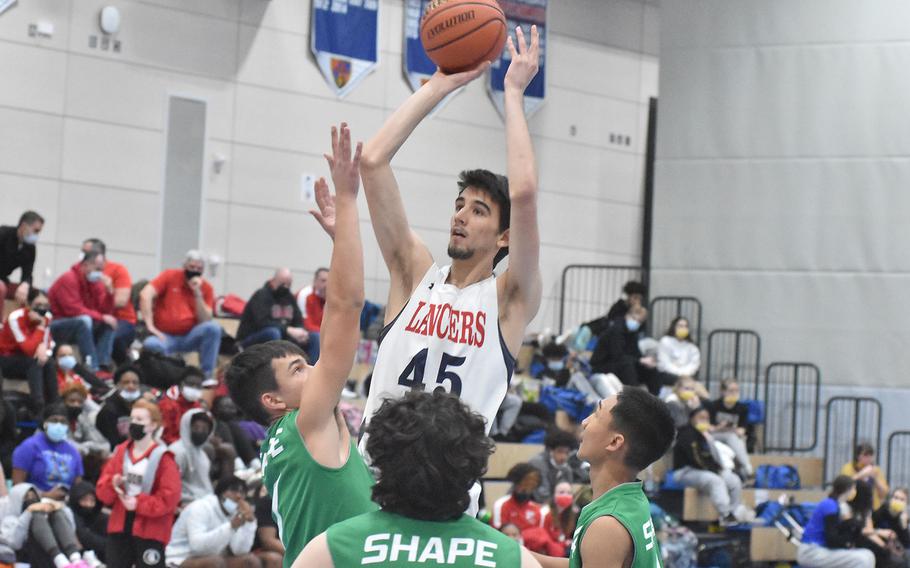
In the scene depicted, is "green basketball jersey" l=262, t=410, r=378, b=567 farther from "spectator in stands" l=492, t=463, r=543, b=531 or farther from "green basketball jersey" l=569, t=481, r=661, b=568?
"spectator in stands" l=492, t=463, r=543, b=531

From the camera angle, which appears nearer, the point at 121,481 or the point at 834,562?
the point at 121,481

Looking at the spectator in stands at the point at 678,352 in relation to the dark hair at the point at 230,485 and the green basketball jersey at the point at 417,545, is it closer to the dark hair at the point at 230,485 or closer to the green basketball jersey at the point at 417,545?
the dark hair at the point at 230,485

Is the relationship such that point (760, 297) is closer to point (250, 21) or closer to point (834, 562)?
point (834, 562)

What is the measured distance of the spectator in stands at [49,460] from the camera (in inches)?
389

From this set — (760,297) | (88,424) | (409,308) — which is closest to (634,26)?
(760,297)

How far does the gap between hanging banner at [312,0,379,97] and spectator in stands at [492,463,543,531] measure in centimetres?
714

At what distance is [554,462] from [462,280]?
7844mm

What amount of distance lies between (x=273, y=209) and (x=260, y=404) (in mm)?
12773

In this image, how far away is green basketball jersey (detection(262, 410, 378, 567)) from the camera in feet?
11.3

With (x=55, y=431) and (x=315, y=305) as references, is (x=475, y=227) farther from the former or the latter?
(x=315, y=305)

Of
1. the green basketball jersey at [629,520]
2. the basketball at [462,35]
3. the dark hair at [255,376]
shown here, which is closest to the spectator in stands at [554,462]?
the basketball at [462,35]

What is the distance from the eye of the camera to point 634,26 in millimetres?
20062

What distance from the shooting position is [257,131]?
640 inches

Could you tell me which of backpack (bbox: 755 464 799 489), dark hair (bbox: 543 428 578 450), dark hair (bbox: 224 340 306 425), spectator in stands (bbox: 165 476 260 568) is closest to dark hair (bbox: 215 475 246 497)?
spectator in stands (bbox: 165 476 260 568)
